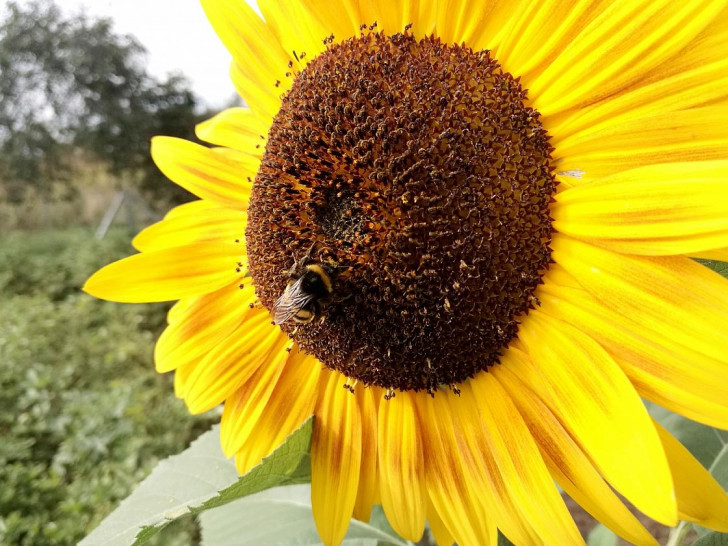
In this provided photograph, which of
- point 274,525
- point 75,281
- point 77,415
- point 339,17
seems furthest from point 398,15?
point 75,281

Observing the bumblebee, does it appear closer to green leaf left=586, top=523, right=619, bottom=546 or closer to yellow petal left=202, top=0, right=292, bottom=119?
yellow petal left=202, top=0, right=292, bottom=119

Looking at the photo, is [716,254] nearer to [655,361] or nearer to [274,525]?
[655,361]

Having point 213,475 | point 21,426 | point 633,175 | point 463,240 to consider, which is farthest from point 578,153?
point 21,426

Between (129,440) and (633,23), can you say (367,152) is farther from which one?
(129,440)

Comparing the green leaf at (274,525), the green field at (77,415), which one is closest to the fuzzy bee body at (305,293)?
the green leaf at (274,525)

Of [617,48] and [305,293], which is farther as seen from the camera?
[305,293]

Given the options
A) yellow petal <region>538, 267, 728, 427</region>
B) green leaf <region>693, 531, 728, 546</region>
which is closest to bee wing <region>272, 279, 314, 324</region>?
yellow petal <region>538, 267, 728, 427</region>
